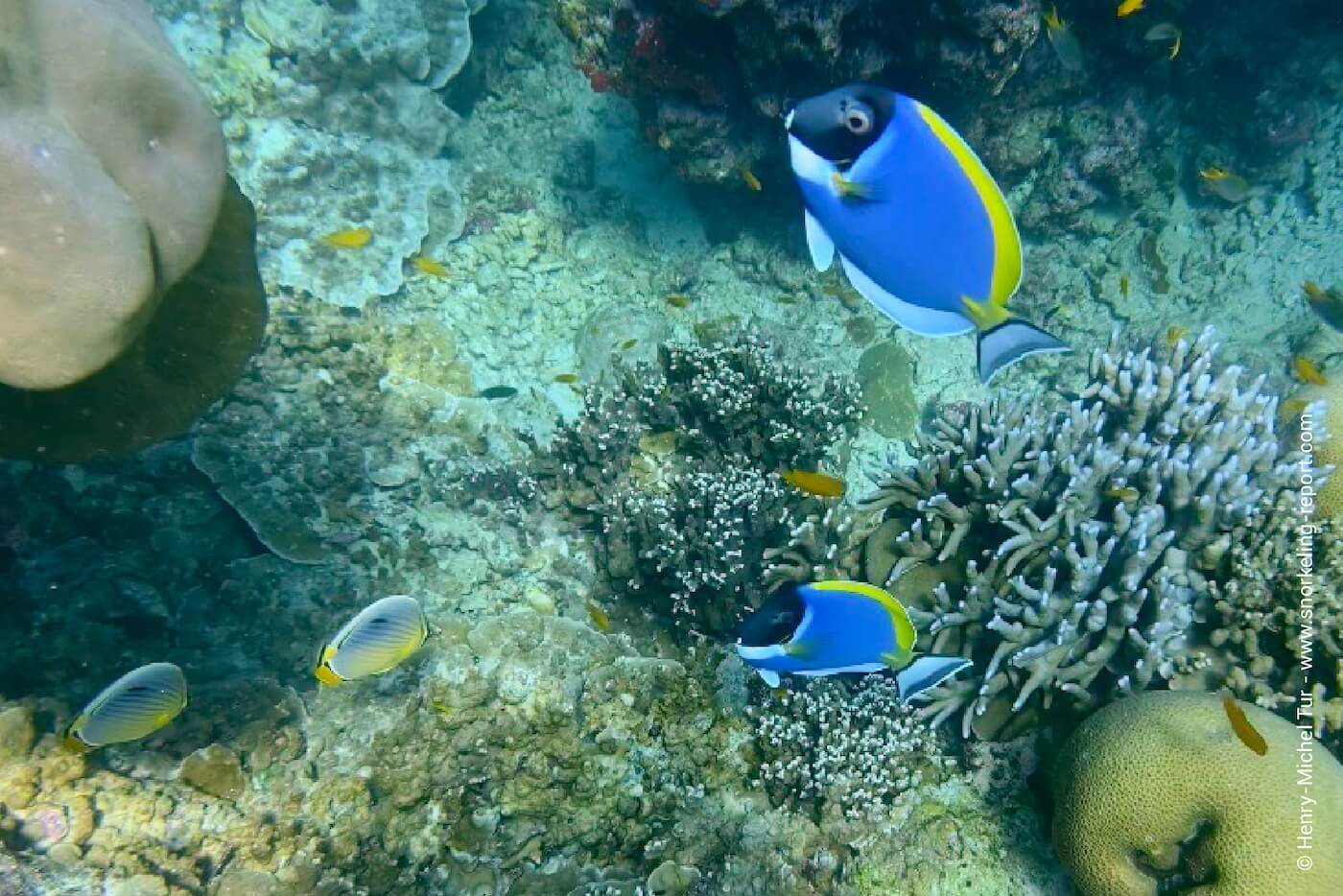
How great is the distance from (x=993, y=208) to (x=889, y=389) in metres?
4.94

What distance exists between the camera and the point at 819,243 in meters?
1.86

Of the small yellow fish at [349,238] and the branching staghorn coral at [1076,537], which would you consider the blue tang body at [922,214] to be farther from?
the small yellow fish at [349,238]

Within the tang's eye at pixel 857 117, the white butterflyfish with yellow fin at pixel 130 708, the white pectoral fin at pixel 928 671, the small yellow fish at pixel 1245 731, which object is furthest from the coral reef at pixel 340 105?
the small yellow fish at pixel 1245 731

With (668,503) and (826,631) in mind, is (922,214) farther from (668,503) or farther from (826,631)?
(668,503)

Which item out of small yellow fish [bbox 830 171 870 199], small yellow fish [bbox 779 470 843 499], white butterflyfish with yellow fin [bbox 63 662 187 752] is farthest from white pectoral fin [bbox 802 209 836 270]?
white butterflyfish with yellow fin [bbox 63 662 187 752]

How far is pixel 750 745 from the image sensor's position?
4.25 m

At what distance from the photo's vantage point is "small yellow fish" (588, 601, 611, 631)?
4648mm

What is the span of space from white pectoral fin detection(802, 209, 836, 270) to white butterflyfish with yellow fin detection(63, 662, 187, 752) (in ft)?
10.6

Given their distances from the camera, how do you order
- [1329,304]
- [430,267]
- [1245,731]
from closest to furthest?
[1245,731]
[430,267]
[1329,304]

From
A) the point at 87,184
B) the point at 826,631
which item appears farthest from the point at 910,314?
the point at 87,184

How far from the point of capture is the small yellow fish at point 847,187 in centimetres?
168

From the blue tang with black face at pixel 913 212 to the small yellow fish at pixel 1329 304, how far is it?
7.42m

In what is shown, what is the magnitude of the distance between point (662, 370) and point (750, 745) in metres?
2.88

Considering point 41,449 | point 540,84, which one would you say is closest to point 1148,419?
point 41,449
